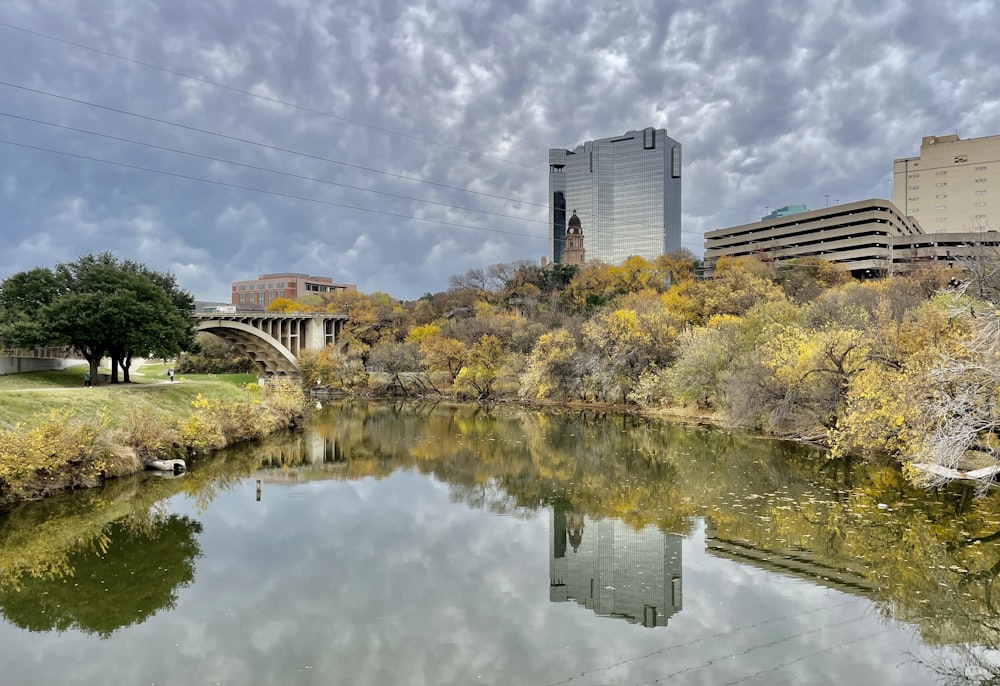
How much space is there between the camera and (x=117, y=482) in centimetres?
2372

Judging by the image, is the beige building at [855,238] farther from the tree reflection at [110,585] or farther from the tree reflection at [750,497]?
the tree reflection at [110,585]

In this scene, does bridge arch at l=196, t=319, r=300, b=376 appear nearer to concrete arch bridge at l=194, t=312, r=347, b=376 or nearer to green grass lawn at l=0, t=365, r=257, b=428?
concrete arch bridge at l=194, t=312, r=347, b=376

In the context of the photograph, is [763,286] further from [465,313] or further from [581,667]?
[581,667]

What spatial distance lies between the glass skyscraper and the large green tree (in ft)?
374

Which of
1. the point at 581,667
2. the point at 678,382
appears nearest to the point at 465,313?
the point at 678,382

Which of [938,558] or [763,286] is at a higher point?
[763,286]

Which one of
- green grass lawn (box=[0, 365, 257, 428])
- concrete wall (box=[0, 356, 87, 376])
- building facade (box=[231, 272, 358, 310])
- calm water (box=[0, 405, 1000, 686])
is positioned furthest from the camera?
building facade (box=[231, 272, 358, 310])

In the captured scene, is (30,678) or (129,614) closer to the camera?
(30,678)

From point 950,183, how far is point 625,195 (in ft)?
216

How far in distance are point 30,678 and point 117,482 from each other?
49.3 feet

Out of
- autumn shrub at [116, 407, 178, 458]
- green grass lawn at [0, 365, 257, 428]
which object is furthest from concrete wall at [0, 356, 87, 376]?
autumn shrub at [116, 407, 178, 458]

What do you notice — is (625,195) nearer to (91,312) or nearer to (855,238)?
(855,238)

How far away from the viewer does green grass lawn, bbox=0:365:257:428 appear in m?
24.6

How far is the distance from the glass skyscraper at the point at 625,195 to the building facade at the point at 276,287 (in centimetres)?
6502
